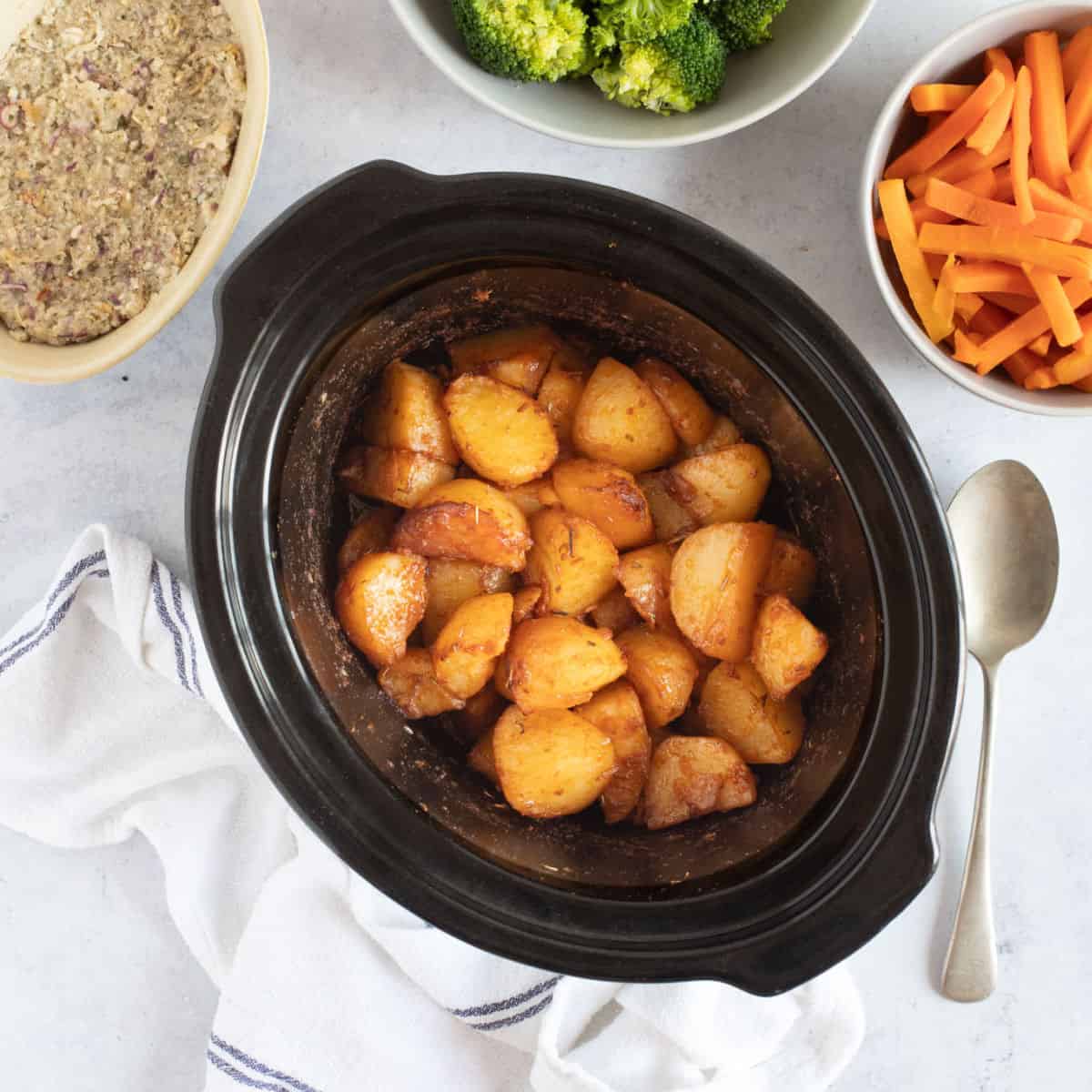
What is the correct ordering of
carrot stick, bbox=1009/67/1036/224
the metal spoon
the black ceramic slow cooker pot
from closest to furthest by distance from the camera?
the black ceramic slow cooker pot → carrot stick, bbox=1009/67/1036/224 → the metal spoon

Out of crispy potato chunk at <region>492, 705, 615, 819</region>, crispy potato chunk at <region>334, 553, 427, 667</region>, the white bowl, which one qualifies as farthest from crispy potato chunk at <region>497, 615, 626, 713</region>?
the white bowl

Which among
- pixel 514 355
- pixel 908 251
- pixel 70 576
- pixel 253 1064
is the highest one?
pixel 908 251

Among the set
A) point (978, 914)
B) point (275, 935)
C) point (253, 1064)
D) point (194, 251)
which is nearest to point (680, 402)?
point (194, 251)

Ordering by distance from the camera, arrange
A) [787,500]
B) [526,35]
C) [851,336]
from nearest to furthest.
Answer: [526,35] < [787,500] < [851,336]

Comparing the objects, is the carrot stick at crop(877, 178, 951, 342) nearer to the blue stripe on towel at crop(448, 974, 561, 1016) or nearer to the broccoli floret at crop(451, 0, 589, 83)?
the broccoli floret at crop(451, 0, 589, 83)

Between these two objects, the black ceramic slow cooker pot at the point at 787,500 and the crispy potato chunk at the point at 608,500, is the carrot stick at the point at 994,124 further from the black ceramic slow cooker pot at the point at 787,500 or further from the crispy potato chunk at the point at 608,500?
the crispy potato chunk at the point at 608,500

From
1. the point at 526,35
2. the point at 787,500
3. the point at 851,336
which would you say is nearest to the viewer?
the point at 526,35

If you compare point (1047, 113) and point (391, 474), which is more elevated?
point (1047, 113)

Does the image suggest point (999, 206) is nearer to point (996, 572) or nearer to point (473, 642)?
point (996, 572)
